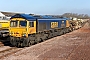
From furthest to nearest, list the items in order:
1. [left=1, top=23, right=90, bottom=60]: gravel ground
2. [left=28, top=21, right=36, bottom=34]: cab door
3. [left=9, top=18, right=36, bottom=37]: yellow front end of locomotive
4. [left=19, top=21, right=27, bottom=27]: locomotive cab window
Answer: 1. [left=28, top=21, right=36, bottom=34]: cab door
2. [left=19, top=21, right=27, bottom=27]: locomotive cab window
3. [left=9, top=18, right=36, bottom=37]: yellow front end of locomotive
4. [left=1, top=23, right=90, bottom=60]: gravel ground

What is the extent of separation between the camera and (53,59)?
13.1 metres

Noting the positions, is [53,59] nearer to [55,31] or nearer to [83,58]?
[83,58]

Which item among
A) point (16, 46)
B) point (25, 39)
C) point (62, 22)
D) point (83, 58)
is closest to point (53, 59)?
point (83, 58)

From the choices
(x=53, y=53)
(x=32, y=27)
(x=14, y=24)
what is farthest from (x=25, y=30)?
(x=53, y=53)

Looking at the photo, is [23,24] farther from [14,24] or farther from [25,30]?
[14,24]

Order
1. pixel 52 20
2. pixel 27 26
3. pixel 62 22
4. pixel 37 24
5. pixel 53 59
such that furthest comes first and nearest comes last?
1. pixel 62 22
2. pixel 52 20
3. pixel 37 24
4. pixel 27 26
5. pixel 53 59

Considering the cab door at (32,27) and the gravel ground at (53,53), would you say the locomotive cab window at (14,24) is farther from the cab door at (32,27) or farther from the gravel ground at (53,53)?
the gravel ground at (53,53)

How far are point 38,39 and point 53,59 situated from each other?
26.7ft

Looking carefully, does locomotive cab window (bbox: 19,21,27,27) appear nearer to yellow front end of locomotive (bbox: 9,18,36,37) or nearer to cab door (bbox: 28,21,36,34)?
yellow front end of locomotive (bbox: 9,18,36,37)

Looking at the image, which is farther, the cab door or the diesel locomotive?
the cab door

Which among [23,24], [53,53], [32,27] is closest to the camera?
[53,53]

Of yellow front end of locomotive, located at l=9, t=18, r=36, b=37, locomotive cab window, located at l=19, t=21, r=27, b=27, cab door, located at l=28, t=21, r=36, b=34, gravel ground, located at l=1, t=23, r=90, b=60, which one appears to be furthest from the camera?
cab door, located at l=28, t=21, r=36, b=34

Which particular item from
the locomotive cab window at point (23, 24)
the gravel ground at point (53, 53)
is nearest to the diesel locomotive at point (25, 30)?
the locomotive cab window at point (23, 24)

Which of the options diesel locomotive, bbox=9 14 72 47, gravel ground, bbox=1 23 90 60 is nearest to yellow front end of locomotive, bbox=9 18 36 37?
diesel locomotive, bbox=9 14 72 47
